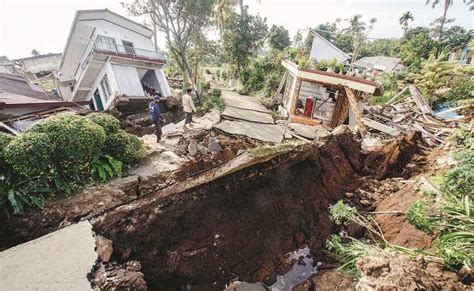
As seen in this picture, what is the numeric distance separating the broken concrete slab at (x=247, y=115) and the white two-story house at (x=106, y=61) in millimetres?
5557

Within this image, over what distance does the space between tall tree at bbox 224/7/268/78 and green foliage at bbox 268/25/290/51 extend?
4.85m

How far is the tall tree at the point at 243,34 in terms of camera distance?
18.5m

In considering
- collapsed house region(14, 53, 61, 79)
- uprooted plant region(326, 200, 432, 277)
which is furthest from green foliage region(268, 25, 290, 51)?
collapsed house region(14, 53, 61, 79)

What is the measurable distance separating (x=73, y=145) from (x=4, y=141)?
1.19 m

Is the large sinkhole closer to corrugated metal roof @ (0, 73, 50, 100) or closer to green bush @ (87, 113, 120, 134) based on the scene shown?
green bush @ (87, 113, 120, 134)

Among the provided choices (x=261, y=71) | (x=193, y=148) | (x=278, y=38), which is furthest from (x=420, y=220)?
(x=278, y=38)

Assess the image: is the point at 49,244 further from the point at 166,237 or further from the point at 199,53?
the point at 199,53

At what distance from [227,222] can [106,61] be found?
44.2 feet

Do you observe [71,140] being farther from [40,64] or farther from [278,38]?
[40,64]

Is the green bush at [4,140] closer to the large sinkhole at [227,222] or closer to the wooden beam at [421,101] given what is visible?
the large sinkhole at [227,222]

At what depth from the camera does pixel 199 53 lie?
68.5 feet

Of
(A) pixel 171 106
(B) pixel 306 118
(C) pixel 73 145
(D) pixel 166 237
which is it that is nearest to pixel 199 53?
(A) pixel 171 106

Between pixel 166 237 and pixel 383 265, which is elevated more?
pixel 383 265

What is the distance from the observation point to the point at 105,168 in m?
6.55
